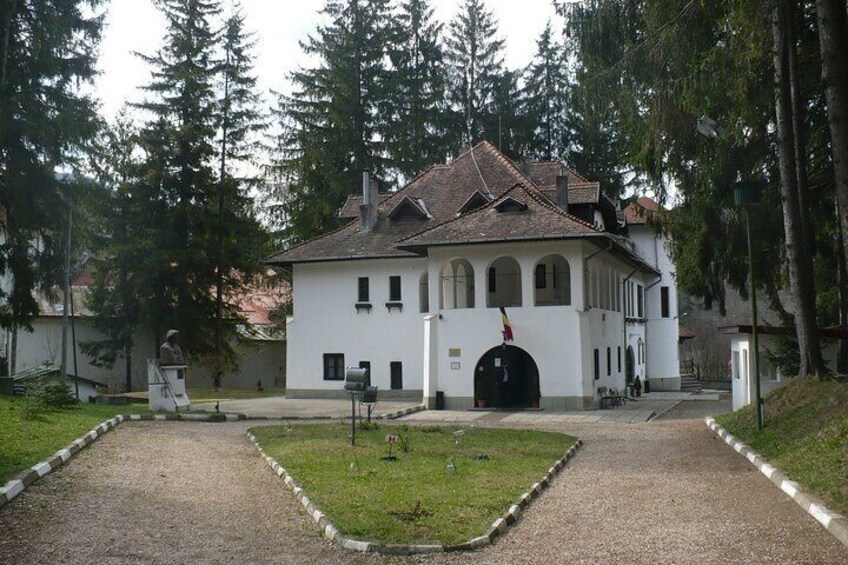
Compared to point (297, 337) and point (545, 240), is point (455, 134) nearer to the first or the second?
point (297, 337)

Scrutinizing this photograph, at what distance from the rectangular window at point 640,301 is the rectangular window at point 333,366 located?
15965 millimetres

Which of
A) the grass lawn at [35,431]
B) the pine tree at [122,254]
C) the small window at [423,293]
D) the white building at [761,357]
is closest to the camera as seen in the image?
the grass lawn at [35,431]

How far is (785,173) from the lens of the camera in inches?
727

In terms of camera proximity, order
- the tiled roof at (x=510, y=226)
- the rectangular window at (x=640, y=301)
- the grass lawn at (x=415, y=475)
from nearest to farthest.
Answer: the grass lawn at (x=415, y=475), the tiled roof at (x=510, y=226), the rectangular window at (x=640, y=301)

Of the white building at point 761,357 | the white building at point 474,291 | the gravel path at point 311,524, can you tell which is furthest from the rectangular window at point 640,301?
the gravel path at point 311,524

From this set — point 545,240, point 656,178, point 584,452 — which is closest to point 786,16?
point 656,178

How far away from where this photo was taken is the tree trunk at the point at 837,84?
14.4m

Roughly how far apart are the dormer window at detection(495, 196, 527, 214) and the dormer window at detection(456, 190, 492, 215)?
126 inches

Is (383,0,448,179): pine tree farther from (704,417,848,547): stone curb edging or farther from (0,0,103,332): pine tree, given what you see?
(704,417,848,547): stone curb edging

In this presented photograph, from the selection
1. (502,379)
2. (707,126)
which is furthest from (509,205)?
(707,126)

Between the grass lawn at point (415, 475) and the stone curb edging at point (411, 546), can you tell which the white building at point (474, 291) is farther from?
the stone curb edging at point (411, 546)

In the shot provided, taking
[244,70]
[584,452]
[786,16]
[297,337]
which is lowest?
[584,452]

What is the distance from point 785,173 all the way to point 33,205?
69.0 ft

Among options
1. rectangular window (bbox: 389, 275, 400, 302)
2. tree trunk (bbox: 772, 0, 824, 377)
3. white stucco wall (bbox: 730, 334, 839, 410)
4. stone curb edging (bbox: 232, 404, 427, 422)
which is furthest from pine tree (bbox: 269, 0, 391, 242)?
tree trunk (bbox: 772, 0, 824, 377)
